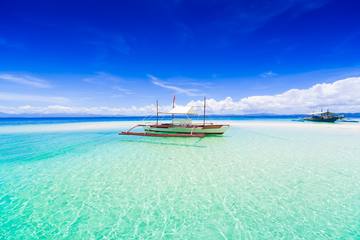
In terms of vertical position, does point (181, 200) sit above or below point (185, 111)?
below

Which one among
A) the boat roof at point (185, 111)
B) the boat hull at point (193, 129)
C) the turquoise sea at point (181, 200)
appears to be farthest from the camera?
the boat roof at point (185, 111)

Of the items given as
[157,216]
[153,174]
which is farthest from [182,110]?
[157,216]

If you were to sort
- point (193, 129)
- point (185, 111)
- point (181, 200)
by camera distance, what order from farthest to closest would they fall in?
point (185, 111), point (193, 129), point (181, 200)

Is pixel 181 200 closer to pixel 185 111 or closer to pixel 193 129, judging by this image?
pixel 193 129

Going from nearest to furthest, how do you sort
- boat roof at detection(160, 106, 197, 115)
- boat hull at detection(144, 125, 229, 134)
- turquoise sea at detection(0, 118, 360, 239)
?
turquoise sea at detection(0, 118, 360, 239) < boat hull at detection(144, 125, 229, 134) < boat roof at detection(160, 106, 197, 115)

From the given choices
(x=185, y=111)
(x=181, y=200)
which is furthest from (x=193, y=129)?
(x=181, y=200)

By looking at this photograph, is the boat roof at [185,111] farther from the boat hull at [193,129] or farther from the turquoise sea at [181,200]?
the turquoise sea at [181,200]

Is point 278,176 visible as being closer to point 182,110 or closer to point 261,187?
point 261,187

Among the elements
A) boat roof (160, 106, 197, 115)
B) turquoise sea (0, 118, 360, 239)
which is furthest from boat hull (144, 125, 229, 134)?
turquoise sea (0, 118, 360, 239)

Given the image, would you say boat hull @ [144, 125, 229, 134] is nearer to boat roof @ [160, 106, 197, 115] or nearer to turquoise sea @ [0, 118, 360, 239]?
boat roof @ [160, 106, 197, 115]

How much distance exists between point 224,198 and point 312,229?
2.25 m

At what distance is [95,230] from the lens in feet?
13.2

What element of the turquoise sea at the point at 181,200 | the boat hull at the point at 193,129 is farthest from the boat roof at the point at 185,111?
the turquoise sea at the point at 181,200

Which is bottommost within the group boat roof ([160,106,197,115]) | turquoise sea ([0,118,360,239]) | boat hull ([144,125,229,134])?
turquoise sea ([0,118,360,239])
